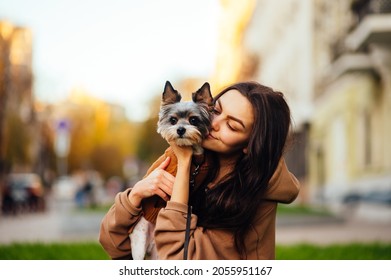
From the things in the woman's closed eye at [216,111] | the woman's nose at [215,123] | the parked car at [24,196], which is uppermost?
the woman's closed eye at [216,111]

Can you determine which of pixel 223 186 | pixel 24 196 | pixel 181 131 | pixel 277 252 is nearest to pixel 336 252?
pixel 277 252

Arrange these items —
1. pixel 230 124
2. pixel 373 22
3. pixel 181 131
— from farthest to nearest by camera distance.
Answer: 1. pixel 373 22
2. pixel 230 124
3. pixel 181 131

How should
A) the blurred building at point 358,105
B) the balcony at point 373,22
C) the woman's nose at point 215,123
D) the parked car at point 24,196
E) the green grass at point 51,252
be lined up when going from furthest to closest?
1. the parked car at point 24,196
2. the blurred building at point 358,105
3. the balcony at point 373,22
4. the green grass at point 51,252
5. the woman's nose at point 215,123

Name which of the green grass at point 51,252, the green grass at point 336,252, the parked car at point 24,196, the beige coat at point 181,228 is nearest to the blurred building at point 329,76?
the green grass at point 336,252

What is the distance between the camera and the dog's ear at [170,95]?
8.60 feet

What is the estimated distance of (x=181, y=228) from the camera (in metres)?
2.61


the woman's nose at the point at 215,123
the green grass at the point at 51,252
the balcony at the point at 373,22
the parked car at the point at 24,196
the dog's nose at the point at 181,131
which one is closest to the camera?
the dog's nose at the point at 181,131

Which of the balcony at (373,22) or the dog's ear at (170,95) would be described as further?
A: the balcony at (373,22)

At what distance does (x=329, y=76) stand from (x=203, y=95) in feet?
53.5

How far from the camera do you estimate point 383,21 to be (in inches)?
525

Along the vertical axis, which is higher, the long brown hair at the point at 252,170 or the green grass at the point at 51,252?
the long brown hair at the point at 252,170

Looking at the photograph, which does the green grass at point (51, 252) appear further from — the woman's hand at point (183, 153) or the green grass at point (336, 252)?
the woman's hand at point (183, 153)

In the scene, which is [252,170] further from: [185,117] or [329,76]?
[329,76]

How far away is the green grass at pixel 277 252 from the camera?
5.66 m
